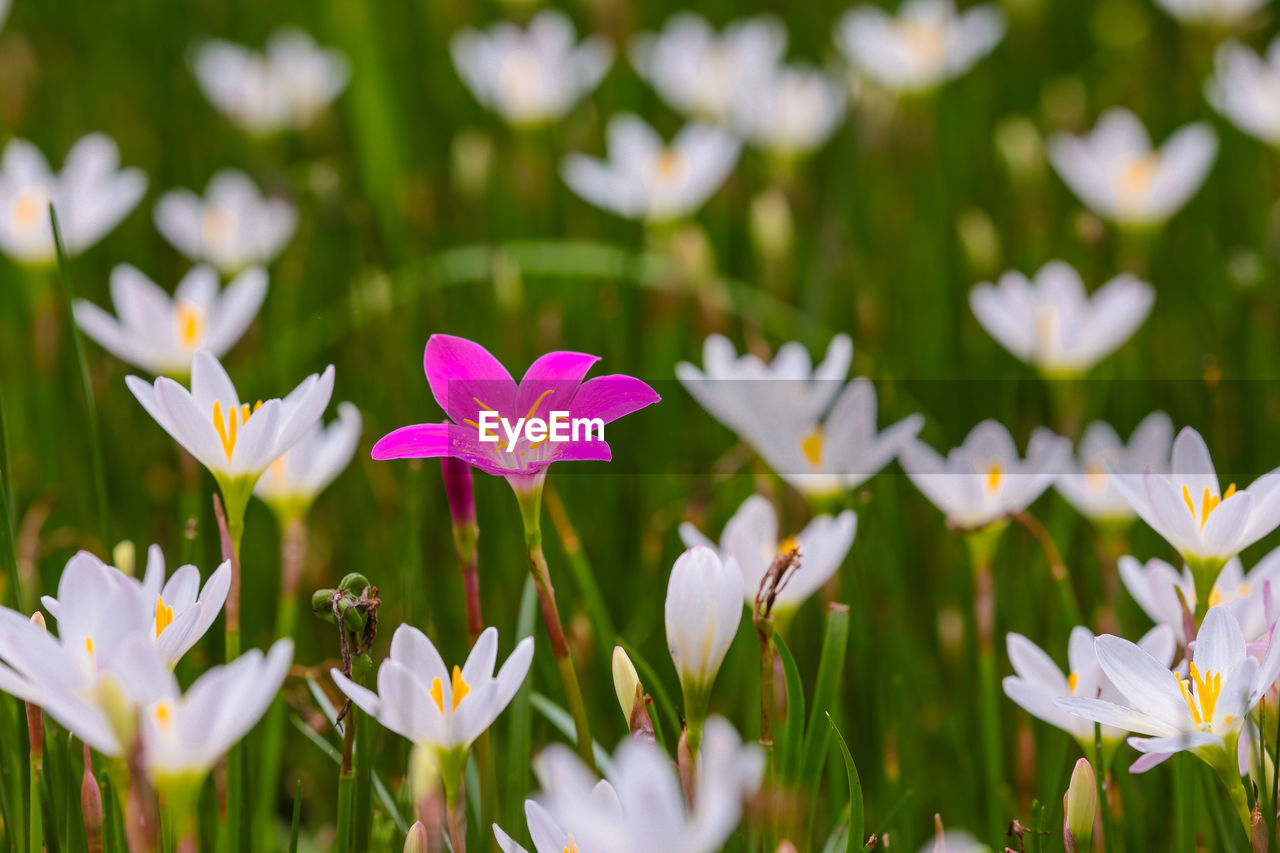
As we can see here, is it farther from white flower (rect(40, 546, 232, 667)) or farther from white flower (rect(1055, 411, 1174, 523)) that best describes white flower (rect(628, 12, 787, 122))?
white flower (rect(40, 546, 232, 667))

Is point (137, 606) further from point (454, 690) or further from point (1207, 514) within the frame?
point (1207, 514)

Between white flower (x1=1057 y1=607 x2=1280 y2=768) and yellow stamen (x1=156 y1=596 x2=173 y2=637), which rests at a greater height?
yellow stamen (x1=156 y1=596 x2=173 y2=637)

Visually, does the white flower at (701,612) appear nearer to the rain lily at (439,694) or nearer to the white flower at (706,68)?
the rain lily at (439,694)

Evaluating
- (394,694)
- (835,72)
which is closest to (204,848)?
(394,694)

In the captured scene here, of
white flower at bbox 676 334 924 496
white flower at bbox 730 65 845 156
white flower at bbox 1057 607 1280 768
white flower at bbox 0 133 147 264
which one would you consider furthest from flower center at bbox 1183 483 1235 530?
white flower at bbox 730 65 845 156

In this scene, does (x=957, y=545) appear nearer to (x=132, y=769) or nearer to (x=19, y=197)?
(x=132, y=769)

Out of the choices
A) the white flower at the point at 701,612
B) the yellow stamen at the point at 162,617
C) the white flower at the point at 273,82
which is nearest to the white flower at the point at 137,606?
the yellow stamen at the point at 162,617
